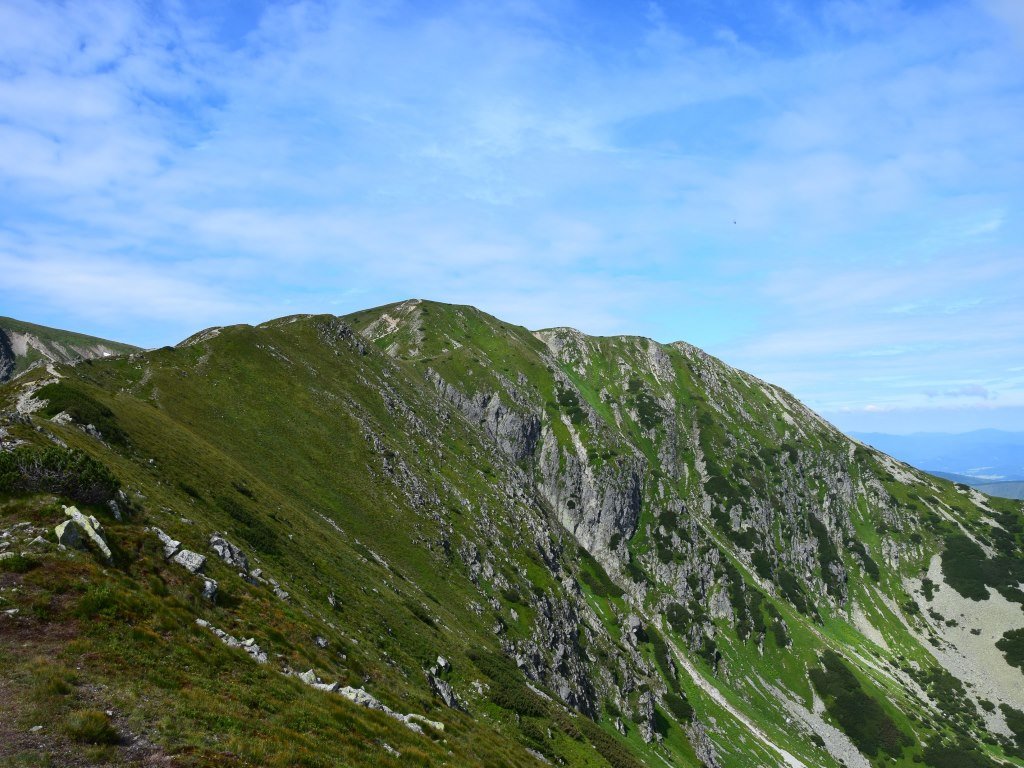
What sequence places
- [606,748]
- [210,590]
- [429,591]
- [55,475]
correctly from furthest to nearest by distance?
[429,591], [606,748], [210,590], [55,475]

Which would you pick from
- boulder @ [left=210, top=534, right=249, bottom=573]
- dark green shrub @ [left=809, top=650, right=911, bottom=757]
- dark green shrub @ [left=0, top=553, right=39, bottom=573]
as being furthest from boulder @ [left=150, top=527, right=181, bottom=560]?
dark green shrub @ [left=809, top=650, right=911, bottom=757]

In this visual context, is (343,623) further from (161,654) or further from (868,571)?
(868,571)

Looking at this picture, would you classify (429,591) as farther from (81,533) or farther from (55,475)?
(81,533)

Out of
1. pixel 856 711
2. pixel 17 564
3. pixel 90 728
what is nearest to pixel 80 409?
pixel 17 564

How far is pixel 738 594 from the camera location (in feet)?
518

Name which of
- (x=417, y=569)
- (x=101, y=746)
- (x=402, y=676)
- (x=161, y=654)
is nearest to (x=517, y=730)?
(x=402, y=676)

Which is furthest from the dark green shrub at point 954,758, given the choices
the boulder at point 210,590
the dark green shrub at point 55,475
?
the dark green shrub at point 55,475

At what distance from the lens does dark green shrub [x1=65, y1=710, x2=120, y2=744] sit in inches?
519

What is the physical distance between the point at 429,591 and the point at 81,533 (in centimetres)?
5343

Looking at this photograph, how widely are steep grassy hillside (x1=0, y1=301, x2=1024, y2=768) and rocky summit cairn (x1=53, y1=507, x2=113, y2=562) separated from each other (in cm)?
47

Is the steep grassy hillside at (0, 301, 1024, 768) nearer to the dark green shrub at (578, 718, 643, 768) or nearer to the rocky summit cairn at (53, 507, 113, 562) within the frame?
the rocky summit cairn at (53, 507, 113, 562)

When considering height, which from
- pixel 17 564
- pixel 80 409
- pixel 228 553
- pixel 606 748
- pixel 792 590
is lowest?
pixel 606 748

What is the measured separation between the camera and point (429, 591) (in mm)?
69812

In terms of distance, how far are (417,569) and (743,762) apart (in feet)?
288
